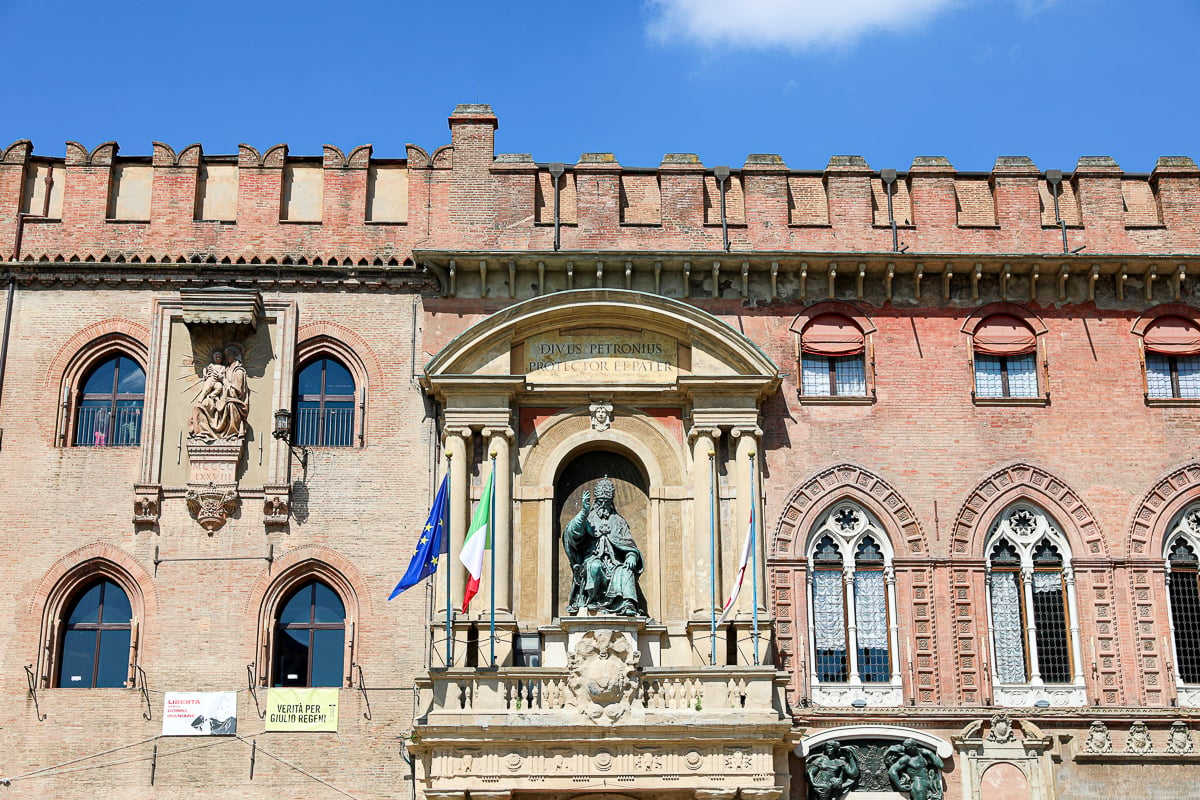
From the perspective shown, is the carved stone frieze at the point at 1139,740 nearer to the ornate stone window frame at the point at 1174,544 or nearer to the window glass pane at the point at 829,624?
the ornate stone window frame at the point at 1174,544

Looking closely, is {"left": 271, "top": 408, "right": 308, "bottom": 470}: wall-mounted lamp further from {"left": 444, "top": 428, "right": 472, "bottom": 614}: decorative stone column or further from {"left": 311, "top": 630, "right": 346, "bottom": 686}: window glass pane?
{"left": 311, "top": 630, "right": 346, "bottom": 686}: window glass pane

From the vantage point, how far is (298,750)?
2316 centimetres

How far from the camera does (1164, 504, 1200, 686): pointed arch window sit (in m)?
24.4

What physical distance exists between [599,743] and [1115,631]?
27.4 ft

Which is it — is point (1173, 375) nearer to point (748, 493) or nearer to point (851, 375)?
point (851, 375)

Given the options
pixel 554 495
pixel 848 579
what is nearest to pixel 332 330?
pixel 554 495

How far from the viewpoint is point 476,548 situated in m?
22.8

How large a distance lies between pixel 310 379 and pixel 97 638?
16.8 feet

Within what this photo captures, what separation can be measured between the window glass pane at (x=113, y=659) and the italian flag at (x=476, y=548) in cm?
519

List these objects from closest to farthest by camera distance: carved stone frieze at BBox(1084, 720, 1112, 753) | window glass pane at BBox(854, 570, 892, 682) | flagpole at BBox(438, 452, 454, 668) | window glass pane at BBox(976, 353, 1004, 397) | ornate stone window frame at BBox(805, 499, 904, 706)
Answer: flagpole at BBox(438, 452, 454, 668) < carved stone frieze at BBox(1084, 720, 1112, 753) < ornate stone window frame at BBox(805, 499, 904, 706) < window glass pane at BBox(854, 570, 892, 682) < window glass pane at BBox(976, 353, 1004, 397)

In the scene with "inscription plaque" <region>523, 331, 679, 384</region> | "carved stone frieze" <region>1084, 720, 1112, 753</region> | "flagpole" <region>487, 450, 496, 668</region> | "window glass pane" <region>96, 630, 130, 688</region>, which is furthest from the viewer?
"inscription plaque" <region>523, 331, 679, 384</region>

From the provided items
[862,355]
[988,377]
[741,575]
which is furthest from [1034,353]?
[741,575]

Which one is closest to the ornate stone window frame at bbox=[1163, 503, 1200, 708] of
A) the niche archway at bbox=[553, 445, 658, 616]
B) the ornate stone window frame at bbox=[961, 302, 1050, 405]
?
the ornate stone window frame at bbox=[961, 302, 1050, 405]

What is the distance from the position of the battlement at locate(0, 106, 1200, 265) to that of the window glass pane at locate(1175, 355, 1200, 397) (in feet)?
5.98
